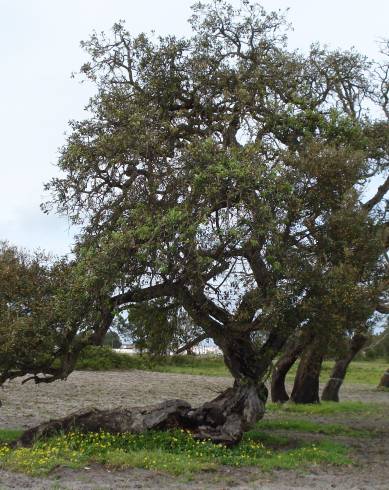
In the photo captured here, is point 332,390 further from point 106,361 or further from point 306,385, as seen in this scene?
point 106,361

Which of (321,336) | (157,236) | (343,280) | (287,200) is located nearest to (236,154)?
(287,200)

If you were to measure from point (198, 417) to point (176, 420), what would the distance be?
18.1 inches

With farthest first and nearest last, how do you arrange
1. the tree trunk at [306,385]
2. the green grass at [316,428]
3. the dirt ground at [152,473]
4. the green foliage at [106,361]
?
the green foliage at [106,361], the tree trunk at [306,385], the green grass at [316,428], the dirt ground at [152,473]

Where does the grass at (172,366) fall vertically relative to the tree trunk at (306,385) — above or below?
above

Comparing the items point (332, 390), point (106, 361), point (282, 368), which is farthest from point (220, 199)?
point (106, 361)

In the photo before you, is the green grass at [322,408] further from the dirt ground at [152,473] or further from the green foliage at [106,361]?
the green foliage at [106,361]

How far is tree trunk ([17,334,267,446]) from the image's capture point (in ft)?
43.9

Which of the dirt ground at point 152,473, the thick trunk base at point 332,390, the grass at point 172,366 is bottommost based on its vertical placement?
the dirt ground at point 152,473

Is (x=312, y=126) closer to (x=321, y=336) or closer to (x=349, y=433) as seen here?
(x=321, y=336)

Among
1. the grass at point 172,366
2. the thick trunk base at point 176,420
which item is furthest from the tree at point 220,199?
the grass at point 172,366

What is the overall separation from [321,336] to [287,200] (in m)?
2.83

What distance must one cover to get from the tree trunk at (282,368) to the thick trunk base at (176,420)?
6091 millimetres

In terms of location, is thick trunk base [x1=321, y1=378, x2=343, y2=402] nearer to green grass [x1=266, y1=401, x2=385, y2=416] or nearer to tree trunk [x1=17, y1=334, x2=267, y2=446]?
green grass [x1=266, y1=401, x2=385, y2=416]

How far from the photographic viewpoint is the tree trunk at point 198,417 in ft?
43.9
